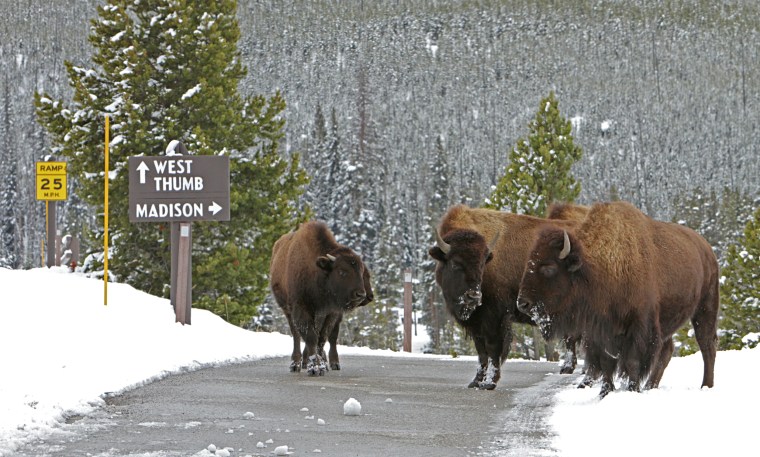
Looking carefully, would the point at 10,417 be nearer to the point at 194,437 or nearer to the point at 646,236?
the point at 194,437

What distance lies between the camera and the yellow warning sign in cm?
2722

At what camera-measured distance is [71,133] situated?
28141 mm

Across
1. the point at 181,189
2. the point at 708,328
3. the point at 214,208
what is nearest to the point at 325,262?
the point at 214,208

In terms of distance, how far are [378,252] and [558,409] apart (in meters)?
80.5

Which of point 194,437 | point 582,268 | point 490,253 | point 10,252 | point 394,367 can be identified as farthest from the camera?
point 10,252

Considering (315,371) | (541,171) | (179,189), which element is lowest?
(315,371)

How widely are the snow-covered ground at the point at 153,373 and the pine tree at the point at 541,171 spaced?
13.1 meters

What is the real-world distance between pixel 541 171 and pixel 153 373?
71.3 ft

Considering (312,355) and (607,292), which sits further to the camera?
(312,355)

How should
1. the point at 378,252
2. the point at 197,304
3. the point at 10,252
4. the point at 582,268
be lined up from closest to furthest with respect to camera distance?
the point at 582,268 < the point at 197,304 < the point at 378,252 < the point at 10,252

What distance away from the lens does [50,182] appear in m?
27.4

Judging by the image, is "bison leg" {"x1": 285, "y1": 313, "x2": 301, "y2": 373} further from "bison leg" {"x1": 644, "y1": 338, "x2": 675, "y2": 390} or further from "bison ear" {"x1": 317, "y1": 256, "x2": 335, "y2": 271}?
"bison leg" {"x1": 644, "y1": 338, "x2": 675, "y2": 390}

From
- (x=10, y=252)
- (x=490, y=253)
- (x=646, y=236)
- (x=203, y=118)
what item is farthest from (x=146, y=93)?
(x=10, y=252)

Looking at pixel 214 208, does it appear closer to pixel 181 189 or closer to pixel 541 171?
pixel 181 189
